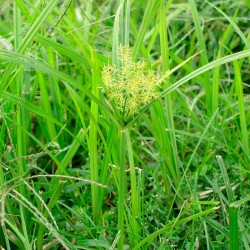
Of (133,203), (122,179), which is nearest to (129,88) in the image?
(122,179)

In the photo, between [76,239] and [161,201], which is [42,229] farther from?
[161,201]

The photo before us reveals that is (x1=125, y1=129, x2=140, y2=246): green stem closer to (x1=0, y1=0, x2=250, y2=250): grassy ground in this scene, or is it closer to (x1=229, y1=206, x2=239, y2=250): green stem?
(x1=0, y1=0, x2=250, y2=250): grassy ground

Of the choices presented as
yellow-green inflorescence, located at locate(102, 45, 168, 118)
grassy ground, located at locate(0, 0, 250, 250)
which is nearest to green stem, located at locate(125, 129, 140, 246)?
grassy ground, located at locate(0, 0, 250, 250)

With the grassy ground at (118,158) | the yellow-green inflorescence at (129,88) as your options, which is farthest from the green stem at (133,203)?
the yellow-green inflorescence at (129,88)

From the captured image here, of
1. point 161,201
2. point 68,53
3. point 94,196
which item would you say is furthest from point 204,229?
point 68,53

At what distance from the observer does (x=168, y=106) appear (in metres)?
1.42

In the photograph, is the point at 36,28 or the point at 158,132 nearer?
the point at 36,28

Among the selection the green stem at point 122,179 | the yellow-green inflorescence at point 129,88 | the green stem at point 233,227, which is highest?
the yellow-green inflorescence at point 129,88

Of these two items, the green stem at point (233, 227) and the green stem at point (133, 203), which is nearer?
the green stem at point (233, 227)

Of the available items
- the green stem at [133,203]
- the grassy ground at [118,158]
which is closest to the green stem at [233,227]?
the grassy ground at [118,158]

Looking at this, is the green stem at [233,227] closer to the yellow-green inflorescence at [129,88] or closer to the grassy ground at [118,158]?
the grassy ground at [118,158]

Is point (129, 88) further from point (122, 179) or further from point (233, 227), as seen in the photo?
point (233, 227)

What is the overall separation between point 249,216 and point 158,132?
0.31 metres

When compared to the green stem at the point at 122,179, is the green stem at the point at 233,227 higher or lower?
lower
